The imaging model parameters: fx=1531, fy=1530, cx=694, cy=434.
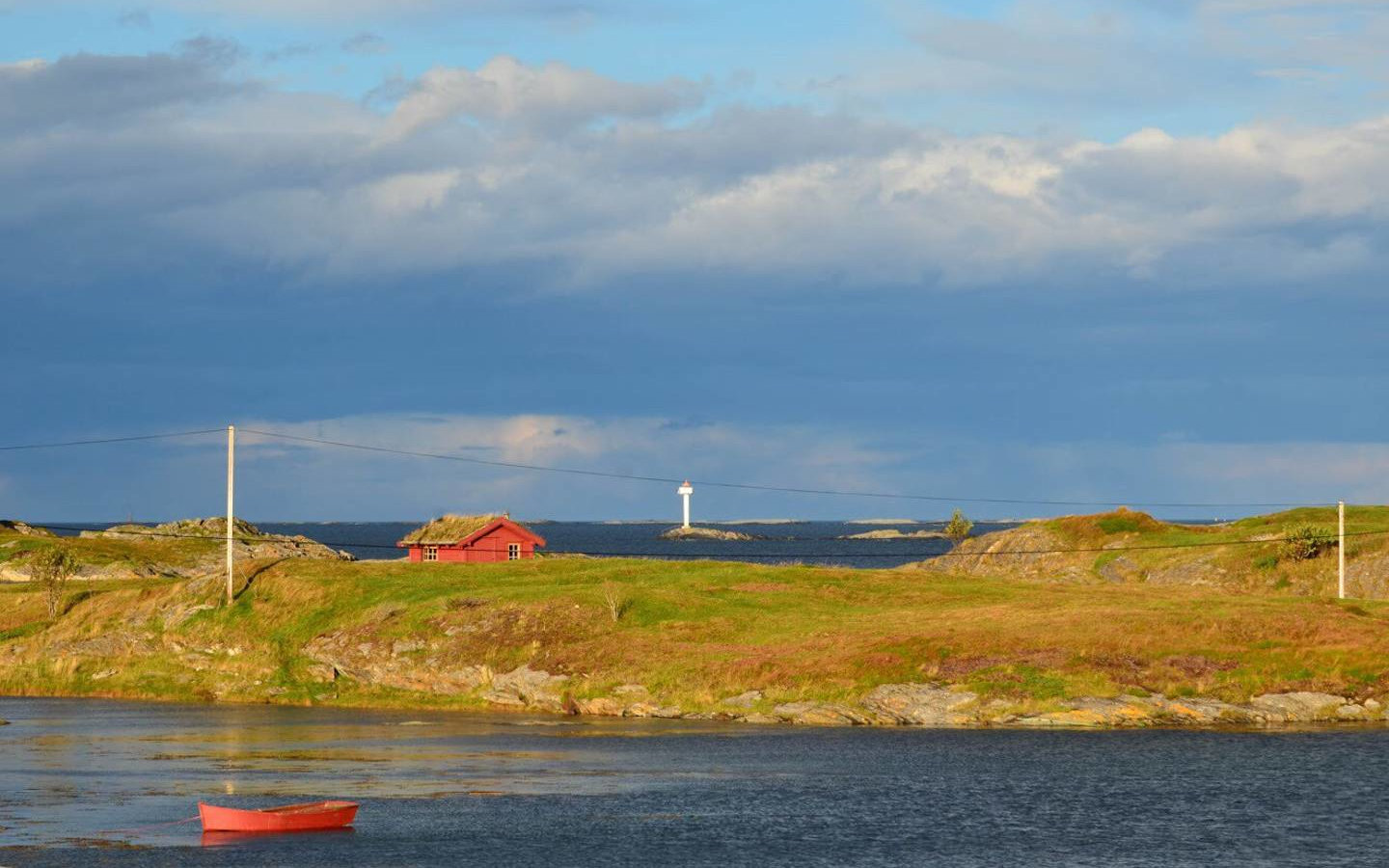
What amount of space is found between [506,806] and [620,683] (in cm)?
2834

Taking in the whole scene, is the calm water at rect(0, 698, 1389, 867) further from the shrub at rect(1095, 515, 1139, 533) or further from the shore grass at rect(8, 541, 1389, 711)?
the shrub at rect(1095, 515, 1139, 533)

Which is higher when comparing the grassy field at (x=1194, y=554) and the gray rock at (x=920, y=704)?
the grassy field at (x=1194, y=554)

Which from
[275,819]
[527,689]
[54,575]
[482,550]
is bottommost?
[275,819]

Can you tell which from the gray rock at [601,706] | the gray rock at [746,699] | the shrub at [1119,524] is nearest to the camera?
the gray rock at [746,699]

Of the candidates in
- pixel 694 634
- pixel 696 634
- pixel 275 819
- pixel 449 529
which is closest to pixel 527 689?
pixel 694 634

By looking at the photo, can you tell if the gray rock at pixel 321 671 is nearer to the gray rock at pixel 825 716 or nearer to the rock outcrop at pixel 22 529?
the gray rock at pixel 825 716

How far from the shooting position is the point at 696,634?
281ft

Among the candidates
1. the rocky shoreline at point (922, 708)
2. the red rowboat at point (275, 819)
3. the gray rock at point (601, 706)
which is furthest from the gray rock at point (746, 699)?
the red rowboat at point (275, 819)

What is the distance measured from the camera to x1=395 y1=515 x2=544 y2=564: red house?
5143 inches

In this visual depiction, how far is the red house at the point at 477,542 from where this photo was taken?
5143 inches

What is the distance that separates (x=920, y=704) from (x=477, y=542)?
6413 cm

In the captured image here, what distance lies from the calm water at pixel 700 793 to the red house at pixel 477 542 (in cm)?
5338

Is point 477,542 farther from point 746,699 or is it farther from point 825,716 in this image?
point 825,716

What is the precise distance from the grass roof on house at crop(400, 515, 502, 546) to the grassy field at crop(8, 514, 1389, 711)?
780 inches
